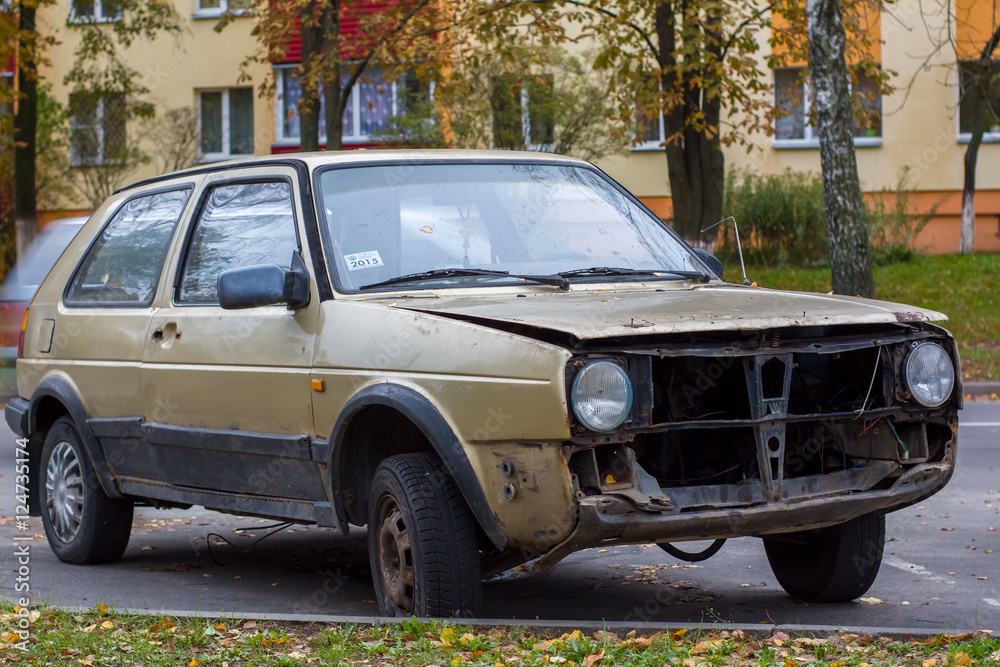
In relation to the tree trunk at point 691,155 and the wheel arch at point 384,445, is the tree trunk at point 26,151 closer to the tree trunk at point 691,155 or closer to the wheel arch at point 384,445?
the tree trunk at point 691,155

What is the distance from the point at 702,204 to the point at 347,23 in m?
16.4

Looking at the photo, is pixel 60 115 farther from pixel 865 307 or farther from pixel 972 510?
pixel 865 307

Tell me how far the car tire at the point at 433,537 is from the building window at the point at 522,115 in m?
20.2

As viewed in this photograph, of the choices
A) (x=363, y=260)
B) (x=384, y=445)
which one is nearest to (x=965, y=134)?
(x=363, y=260)

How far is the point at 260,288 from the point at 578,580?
84.9 inches

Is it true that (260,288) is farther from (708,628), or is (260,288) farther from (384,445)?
(708,628)

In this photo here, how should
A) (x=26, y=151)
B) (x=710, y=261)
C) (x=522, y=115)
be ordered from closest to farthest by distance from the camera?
(x=710, y=261) → (x=26, y=151) → (x=522, y=115)

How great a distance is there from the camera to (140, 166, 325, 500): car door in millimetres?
5340

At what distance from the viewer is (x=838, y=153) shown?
15.4m

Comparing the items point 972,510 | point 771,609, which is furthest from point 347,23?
point 771,609

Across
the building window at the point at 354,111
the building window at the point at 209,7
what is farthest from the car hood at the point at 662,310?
the building window at the point at 209,7

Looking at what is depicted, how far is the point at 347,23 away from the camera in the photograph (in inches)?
1283

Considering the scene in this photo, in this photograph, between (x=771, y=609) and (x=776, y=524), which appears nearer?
(x=776, y=524)

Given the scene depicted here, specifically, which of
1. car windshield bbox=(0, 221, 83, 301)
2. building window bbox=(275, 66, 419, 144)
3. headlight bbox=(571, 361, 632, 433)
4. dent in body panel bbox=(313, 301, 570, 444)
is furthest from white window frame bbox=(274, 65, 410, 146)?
headlight bbox=(571, 361, 632, 433)
